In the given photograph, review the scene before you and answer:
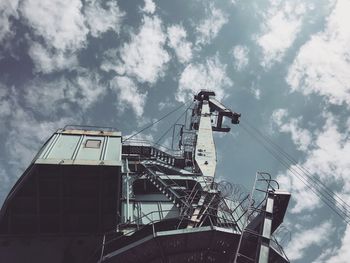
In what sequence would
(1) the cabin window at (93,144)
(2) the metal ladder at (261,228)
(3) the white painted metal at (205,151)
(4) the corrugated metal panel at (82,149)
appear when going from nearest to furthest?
(2) the metal ladder at (261,228)
(4) the corrugated metal panel at (82,149)
(1) the cabin window at (93,144)
(3) the white painted metal at (205,151)

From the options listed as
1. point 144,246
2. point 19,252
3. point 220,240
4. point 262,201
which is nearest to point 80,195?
point 19,252

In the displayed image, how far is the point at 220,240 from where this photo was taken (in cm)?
1261

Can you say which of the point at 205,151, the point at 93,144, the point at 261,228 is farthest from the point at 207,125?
the point at 261,228

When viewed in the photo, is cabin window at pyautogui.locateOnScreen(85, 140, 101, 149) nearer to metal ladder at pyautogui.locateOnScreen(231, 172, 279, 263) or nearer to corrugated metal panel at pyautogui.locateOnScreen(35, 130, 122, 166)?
corrugated metal panel at pyautogui.locateOnScreen(35, 130, 122, 166)

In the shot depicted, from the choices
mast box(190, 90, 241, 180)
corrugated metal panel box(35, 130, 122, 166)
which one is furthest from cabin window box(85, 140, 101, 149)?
mast box(190, 90, 241, 180)

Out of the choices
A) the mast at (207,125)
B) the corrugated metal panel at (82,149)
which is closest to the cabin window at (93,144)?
the corrugated metal panel at (82,149)

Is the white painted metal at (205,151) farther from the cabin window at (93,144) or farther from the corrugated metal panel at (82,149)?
the cabin window at (93,144)

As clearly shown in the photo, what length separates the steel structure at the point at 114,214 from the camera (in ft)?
41.1

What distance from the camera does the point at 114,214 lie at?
55.2 feet

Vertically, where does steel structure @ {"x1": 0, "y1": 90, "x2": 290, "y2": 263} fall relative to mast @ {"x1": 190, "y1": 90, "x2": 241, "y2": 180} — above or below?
below

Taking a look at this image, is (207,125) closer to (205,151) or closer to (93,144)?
(205,151)

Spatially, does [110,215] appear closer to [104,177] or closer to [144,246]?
[104,177]

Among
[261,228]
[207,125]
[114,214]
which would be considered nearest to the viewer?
[261,228]

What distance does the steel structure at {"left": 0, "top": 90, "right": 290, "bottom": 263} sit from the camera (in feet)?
41.1
